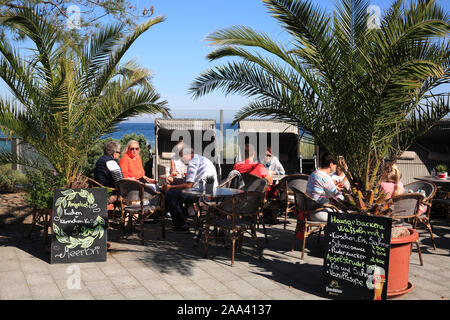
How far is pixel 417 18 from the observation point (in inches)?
138

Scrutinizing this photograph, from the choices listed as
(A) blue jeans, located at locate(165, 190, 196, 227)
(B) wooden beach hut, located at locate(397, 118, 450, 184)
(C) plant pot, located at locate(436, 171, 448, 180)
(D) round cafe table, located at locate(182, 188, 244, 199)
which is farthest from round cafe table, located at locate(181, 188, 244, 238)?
(B) wooden beach hut, located at locate(397, 118, 450, 184)

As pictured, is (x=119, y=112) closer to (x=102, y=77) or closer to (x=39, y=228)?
(x=102, y=77)

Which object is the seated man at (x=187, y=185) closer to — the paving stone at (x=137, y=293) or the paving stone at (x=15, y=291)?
the paving stone at (x=137, y=293)

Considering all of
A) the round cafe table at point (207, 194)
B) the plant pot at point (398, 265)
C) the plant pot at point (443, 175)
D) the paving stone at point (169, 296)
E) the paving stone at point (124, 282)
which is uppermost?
the plant pot at point (443, 175)

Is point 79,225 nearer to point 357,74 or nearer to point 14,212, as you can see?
point 14,212

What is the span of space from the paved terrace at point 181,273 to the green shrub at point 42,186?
1.99ft

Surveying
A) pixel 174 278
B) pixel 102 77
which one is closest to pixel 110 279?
pixel 174 278

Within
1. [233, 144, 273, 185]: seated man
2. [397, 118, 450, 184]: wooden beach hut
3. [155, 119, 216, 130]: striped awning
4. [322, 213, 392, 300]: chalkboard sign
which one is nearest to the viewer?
[322, 213, 392, 300]: chalkboard sign

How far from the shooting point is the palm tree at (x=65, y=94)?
4844mm

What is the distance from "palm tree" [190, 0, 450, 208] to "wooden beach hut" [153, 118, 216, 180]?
653cm

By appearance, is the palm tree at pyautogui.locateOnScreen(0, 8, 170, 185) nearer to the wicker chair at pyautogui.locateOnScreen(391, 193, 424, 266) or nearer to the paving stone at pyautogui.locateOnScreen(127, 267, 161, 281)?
the paving stone at pyautogui.locateOnScreen(127, 267, 161, 281)

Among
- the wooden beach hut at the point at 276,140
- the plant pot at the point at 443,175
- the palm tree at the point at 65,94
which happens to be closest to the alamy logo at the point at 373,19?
the palm tree at the point at 65,94

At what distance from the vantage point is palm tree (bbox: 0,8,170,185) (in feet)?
15.9

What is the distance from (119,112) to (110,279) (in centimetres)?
219
